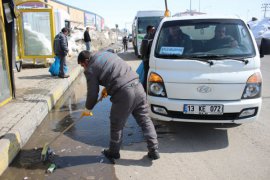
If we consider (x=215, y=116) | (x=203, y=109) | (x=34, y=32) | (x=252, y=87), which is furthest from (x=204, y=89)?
(x=34, y=32)

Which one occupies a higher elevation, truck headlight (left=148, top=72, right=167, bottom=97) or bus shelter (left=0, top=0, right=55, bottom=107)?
bus shelter (left=0, top=0, right=55, bottom=107)

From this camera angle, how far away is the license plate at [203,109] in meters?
4.43

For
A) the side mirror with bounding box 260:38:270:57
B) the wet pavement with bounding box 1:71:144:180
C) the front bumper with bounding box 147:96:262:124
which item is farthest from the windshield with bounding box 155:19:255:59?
the wet pavement with bounding box 1:71:144:180

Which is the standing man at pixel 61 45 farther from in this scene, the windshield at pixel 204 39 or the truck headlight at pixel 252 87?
the truck headlight at pixel 252 87

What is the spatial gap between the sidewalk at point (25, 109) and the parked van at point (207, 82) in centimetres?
101

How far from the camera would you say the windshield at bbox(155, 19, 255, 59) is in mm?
4863

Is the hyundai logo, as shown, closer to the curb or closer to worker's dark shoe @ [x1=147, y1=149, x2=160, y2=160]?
worker's dark shoe @ [x1=147, y1=149, x2=160, y2=160]

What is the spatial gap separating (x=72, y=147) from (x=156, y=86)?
1.61 metres

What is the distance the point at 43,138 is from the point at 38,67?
347 inches

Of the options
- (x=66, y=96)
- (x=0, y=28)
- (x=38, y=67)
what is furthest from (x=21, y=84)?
(x=38, y=67)

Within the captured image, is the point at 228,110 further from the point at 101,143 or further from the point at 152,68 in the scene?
the point at 101,143

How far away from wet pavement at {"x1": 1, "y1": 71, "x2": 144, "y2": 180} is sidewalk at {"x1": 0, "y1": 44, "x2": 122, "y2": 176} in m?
0.14

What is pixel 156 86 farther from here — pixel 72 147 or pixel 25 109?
pixel 25 109

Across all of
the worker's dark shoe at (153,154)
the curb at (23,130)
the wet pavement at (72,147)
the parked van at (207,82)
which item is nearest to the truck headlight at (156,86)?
the parked van at (207,82)
